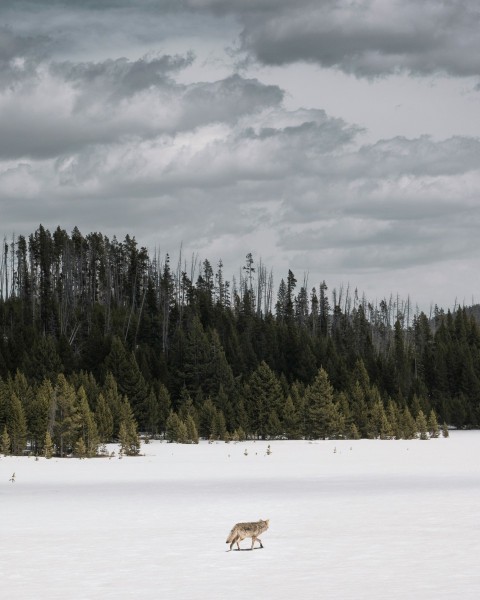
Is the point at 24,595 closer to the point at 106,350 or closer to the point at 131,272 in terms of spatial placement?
the point at 106,350

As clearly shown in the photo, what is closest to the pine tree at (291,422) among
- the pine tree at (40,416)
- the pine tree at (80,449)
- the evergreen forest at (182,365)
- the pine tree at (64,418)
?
the evergreen forest at (182,365)

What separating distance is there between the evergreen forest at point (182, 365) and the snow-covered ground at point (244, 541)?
23.3m

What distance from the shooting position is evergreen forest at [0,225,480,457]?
223ft

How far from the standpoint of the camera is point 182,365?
3994 inches

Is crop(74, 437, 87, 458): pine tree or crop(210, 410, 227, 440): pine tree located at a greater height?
crop(210, 410, 227, 440): pine tree

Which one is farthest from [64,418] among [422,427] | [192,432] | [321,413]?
[422,427]

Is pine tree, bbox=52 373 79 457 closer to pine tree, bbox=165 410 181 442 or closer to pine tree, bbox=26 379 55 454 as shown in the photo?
pine tree, bbox=26 379 55 454

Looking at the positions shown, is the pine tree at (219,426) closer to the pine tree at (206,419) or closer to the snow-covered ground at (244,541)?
the pine tree at (206,419)

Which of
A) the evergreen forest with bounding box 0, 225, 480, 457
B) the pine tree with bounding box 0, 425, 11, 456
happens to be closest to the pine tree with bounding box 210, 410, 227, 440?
the evergreen forest with bounding box 0, 225, 480, 457

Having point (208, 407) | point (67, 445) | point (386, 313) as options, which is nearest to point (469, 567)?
point (67, 445)

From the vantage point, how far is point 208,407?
7831cm

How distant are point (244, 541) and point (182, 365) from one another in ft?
268

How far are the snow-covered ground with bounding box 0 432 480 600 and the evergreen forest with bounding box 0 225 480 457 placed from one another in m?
23.3

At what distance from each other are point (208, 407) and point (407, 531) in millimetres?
58508
